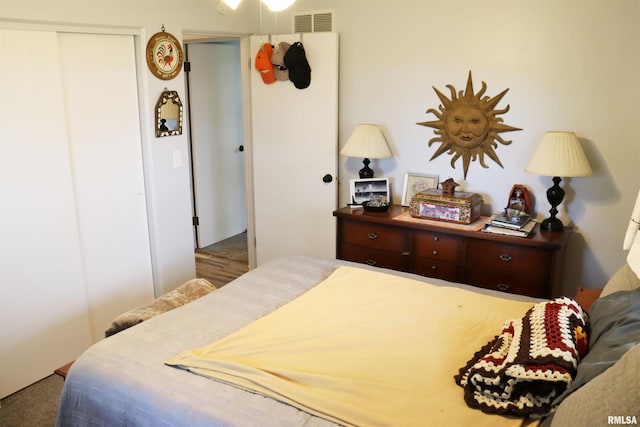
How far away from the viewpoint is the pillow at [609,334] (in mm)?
1324

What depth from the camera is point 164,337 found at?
1.98 m

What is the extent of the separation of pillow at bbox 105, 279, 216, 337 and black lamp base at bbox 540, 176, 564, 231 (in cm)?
201

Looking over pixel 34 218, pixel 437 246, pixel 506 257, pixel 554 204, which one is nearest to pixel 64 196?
pixel 34 218

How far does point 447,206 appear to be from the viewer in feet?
10.8

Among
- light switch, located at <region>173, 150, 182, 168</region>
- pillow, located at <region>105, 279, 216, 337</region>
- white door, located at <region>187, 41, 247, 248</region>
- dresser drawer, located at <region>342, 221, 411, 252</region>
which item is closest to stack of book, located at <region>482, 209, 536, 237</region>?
dresser drawer, located at <region>342, 221, 411, 252</region>

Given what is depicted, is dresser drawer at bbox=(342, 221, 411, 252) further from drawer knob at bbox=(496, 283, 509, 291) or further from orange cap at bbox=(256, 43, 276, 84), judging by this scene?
orange cap at bbox=(256, 43, 276, 84)

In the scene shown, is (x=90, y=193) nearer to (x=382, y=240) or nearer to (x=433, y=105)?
(x=382, y=240)

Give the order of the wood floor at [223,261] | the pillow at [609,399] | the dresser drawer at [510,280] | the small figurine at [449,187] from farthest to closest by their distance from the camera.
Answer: the wood floor at [223,261] → the small figurine at [449,187] → the dresser drawer at [510,280] → the pillow at [609,399]

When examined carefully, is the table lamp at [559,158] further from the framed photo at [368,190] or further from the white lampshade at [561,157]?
the framed photo at [368,190]

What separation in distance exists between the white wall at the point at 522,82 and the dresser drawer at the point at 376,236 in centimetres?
47

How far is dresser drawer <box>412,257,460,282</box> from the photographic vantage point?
3.26 m

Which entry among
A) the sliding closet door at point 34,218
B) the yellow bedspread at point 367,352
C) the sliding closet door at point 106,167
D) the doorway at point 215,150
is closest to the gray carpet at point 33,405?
the sliding closet door at point 34,218

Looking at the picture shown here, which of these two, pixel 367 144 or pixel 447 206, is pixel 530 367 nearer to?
pixel 447 206

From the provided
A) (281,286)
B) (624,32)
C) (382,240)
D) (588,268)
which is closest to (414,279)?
(281,286)
